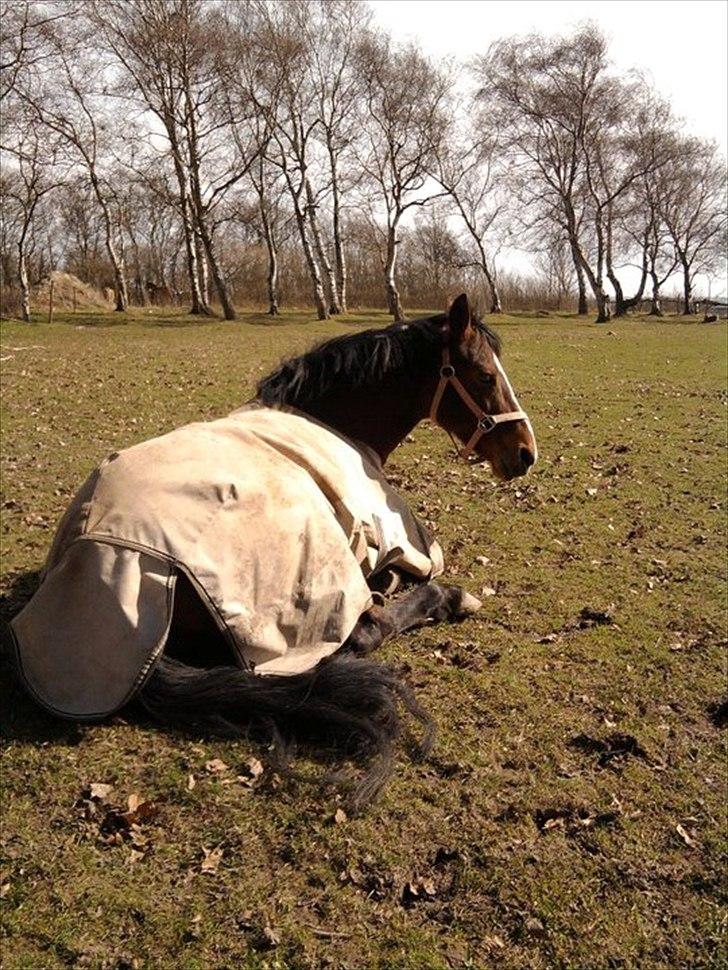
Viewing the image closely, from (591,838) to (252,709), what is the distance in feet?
5.35

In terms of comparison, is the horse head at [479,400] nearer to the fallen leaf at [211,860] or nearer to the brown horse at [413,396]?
the brown horse at [413,396]

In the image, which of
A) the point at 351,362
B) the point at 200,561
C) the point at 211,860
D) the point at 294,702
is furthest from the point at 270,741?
the point at 351,362

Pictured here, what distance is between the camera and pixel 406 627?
485cm

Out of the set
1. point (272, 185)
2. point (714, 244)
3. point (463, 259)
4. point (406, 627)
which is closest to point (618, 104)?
point (463, 259)

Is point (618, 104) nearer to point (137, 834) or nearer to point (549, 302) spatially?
point (549, 302)

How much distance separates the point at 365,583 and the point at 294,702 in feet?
2.60

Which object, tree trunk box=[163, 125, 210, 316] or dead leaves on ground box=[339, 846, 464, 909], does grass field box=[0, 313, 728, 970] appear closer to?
dead leaves on ground box=[339, 846, 464, 909]

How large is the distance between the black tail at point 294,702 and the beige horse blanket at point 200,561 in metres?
0.14

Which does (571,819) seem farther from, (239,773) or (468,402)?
(468,402)

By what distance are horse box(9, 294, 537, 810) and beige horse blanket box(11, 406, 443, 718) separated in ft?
0.09

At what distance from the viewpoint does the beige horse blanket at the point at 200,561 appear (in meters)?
3.46

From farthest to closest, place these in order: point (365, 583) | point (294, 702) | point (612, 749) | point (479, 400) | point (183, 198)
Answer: point (183, 198) → point (479, 400) → point (365, 583) → point (612, 749) → point (294, 702)

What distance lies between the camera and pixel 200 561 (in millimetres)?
3580

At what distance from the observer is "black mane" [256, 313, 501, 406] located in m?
5.03
